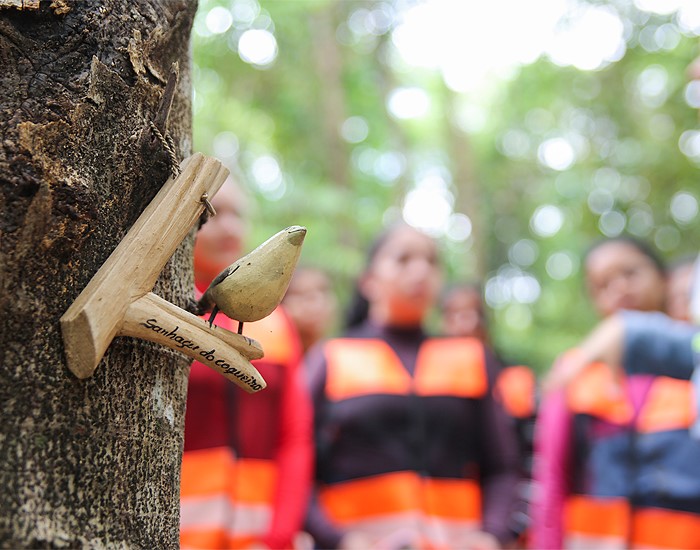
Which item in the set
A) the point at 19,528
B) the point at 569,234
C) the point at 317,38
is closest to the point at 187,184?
the point at 19,528

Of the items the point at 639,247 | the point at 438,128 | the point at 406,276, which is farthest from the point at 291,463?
the point at 438,128

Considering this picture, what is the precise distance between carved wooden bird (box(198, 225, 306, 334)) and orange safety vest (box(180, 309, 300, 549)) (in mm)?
963

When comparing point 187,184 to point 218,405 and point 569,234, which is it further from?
point 569,234

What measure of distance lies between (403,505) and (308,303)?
4.21 feet

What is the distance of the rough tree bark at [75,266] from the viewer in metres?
0.90

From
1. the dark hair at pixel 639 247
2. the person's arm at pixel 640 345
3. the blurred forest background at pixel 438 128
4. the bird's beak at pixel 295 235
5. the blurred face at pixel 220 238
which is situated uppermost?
Result: the blurred forest background at pixel 438 128

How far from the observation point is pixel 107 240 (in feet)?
3.29

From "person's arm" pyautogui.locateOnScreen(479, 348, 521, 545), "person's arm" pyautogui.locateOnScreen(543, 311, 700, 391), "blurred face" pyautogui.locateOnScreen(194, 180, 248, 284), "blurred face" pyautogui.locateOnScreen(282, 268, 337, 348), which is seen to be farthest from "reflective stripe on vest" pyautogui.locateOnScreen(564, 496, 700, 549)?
"blurred face" pyautogui.locateOnScreen(194, 180, 248, 284)

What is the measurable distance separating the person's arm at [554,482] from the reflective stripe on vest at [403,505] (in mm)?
371

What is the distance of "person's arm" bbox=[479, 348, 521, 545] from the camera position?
2682 mm

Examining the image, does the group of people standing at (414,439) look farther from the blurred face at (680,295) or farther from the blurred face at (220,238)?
the blurred face at (680,295)

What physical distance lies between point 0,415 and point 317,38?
7.75 metres

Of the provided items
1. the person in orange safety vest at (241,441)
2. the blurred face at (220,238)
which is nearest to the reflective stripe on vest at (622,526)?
the person in orange safety vest at (241,441)

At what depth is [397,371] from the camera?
2783 mm
